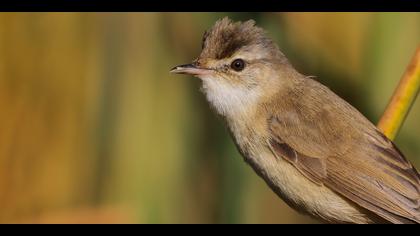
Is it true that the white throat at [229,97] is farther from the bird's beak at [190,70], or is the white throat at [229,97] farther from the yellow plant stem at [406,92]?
the yellow plant stem at [406,92]

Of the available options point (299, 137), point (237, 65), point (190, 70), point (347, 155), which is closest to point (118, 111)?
point (190, 70)

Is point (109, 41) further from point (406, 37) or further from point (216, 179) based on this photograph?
point (406, 37)

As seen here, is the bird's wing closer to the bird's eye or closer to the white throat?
the white throat

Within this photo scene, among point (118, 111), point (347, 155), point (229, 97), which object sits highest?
point (229, 97)

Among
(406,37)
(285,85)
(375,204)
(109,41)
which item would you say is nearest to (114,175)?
(109,41)

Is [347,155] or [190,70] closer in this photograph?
[190,70]

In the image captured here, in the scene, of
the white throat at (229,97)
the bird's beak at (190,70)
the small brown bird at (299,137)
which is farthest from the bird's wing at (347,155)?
the bird's beak at (190,70)

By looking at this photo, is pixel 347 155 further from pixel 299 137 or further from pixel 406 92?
pixel 406 92
